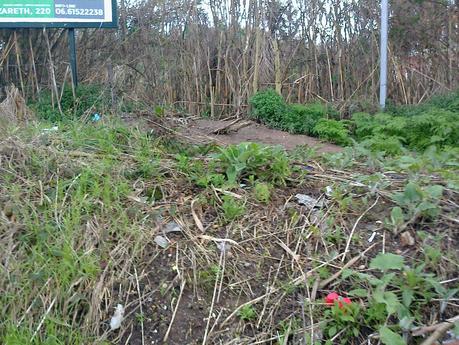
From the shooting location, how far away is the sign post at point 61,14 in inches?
343

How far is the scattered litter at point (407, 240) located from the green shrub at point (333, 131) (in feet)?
16.3

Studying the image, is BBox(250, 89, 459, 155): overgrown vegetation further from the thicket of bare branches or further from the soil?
the thicket of bare branches

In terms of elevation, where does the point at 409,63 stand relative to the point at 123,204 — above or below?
above

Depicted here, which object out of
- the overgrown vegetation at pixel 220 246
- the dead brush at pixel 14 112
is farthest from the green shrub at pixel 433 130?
the dead brush at pixel 14 112

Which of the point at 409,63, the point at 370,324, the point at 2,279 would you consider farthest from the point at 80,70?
the point at 370,324

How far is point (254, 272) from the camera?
112 inches

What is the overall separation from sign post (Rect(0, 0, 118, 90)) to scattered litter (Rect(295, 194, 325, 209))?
664 cm

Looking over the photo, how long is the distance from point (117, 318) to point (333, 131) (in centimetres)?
605

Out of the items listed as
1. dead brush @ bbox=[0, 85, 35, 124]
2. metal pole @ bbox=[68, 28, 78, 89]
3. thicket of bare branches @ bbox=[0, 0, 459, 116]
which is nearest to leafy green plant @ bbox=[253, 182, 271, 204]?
dead brush @ bbox=[0, 85, 35, 124]

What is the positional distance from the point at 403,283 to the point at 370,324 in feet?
0.85

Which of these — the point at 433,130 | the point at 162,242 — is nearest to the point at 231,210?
the point at 162,242

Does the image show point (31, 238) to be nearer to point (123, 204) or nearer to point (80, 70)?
point (123, 204)

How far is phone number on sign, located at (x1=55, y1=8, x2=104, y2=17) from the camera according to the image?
8.91 metres

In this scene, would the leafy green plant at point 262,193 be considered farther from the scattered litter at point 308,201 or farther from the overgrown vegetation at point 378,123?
the overgrown vegetation at point 378,123
